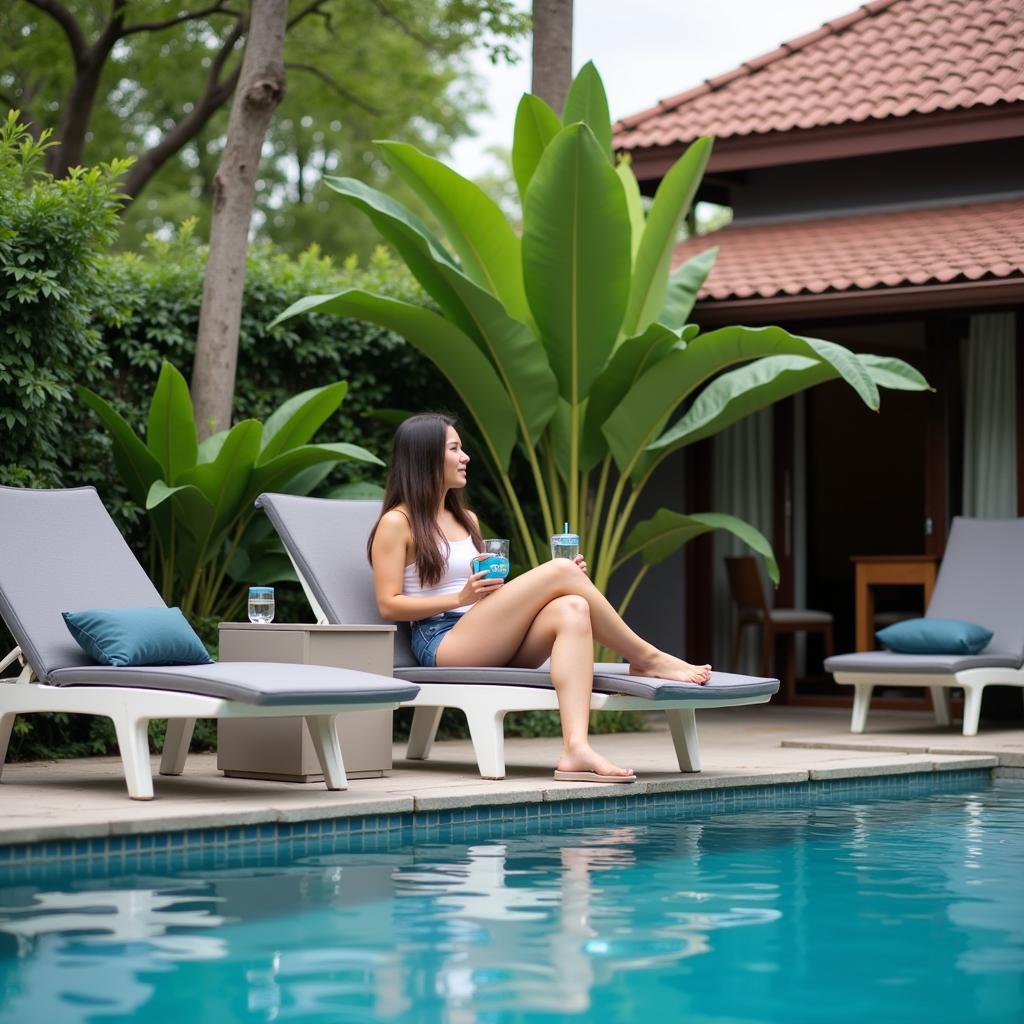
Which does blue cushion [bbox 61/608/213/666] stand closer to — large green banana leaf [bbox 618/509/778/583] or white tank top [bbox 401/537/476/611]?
white tank top [bbox 401/537/476/611]

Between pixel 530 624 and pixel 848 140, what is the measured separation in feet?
22.3

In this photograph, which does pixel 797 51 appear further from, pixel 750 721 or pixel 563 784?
pixel 563 784

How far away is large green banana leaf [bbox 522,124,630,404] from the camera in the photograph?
27.8ft

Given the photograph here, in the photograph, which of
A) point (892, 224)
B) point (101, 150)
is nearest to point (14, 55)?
point (101, 150)


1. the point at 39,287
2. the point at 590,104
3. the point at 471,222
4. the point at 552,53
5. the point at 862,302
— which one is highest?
the point at 552,53

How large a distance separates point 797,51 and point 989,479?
202 inches

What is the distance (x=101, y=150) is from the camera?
21.9 metres

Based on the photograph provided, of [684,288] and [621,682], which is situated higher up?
[684,288]

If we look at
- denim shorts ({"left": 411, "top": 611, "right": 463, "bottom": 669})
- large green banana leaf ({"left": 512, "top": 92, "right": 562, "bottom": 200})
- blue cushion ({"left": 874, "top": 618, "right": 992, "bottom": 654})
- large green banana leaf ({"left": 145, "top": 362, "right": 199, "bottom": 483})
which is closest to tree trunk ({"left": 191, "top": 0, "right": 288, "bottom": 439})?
large green banana leaf ({"left": 145, "top": 362, "right": 199, "bottom": 483})

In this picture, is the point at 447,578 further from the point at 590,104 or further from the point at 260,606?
the point at 590,104

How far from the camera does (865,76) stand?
12.9m

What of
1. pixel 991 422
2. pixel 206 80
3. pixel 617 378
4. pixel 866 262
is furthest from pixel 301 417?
pixel 206 80

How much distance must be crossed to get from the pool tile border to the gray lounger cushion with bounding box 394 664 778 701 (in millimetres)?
381

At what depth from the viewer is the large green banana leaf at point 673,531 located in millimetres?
9188
